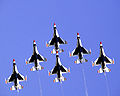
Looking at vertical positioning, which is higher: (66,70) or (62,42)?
(62,42)

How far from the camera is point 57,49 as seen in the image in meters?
13.6

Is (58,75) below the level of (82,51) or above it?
below

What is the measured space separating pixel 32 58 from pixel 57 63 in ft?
3.51

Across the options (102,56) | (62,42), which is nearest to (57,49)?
(62,42)

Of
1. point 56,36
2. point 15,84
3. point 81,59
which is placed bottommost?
point 15,84

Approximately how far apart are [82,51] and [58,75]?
4.59ft

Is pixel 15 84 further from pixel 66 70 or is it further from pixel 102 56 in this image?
pixel 102 56

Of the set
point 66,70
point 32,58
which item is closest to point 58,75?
point 66,70

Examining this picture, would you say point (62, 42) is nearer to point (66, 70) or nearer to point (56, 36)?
point (56, 36)

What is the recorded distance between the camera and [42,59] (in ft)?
44.8

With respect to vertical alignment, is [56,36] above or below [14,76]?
above

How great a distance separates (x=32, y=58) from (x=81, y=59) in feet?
6.65

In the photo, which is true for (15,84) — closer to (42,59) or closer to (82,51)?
(42,59)

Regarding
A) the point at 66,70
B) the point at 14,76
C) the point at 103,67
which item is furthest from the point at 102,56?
the point at 14,76
